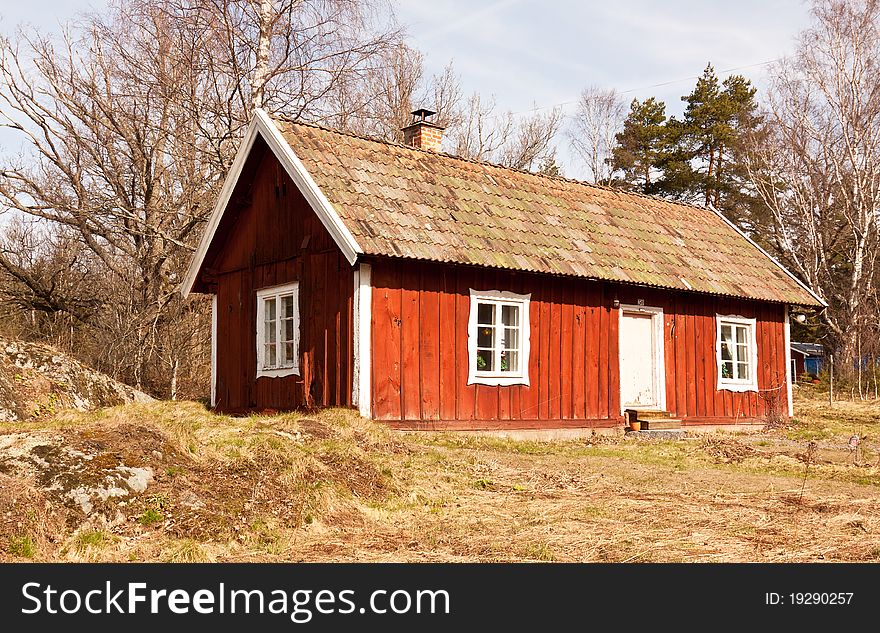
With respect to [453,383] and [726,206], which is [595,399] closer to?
[453,383]

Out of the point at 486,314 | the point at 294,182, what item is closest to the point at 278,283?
the point at 294,182

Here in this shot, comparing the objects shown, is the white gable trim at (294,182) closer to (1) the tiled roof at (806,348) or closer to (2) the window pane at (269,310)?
(2) the window pane at (269,310)

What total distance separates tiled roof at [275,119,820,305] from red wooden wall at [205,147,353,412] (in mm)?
897

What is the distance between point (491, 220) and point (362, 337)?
3.53m

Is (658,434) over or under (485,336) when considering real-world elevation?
under

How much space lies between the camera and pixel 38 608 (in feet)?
15.3

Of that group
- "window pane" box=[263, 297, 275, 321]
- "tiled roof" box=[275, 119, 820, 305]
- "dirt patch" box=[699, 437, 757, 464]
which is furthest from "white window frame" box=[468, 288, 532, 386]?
"window pane" box=[263, 297, 275, 321]

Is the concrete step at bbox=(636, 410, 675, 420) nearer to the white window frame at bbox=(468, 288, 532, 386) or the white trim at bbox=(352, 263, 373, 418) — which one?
the white window frame at bbox=(468, 288, 532, 386)

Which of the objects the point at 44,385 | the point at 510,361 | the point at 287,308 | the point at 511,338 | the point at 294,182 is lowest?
the point at 44,385

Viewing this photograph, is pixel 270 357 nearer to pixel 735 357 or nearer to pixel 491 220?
pixel 491 220

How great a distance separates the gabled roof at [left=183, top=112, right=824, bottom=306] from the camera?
13.6m

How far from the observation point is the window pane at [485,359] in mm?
14594

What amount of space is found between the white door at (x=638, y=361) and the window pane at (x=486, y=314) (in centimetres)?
318

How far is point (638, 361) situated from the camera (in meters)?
17.1
